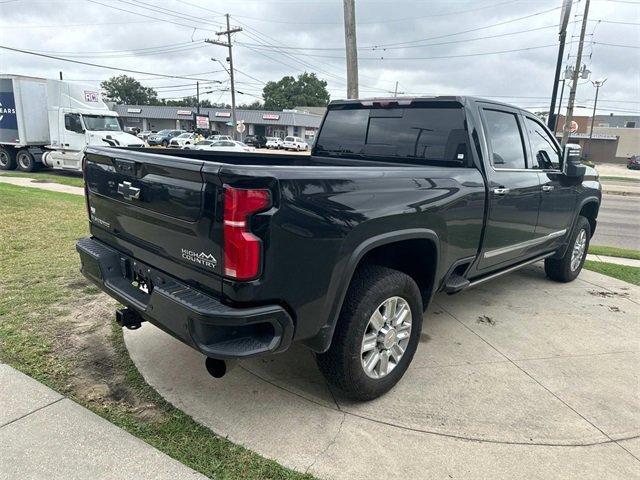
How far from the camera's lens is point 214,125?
79.3 metres

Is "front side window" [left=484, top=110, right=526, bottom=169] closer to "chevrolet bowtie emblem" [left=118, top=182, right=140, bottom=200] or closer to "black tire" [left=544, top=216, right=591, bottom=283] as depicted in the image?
"black tire" [left=544, top=216, right=591, bottom=283]

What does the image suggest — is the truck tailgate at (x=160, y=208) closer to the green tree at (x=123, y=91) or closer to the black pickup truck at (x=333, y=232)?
the black pickup truck at (x=333, y=232)

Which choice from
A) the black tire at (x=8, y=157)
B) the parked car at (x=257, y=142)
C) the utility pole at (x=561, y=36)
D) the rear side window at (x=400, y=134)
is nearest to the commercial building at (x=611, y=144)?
the parked car at (x=257, y=142)

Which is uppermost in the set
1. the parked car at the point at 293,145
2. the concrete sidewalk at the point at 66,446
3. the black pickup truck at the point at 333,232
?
the black pickup truck at the point at 333,232

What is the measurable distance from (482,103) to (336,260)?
2.22m

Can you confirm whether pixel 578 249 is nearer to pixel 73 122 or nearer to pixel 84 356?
pixel 84 356

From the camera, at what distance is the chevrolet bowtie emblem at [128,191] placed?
106 inches

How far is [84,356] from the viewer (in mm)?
3412

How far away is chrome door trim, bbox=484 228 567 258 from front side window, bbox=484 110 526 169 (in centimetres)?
71

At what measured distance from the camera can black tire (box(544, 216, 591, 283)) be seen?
555 cm

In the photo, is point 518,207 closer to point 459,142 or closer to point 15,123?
point 459,142

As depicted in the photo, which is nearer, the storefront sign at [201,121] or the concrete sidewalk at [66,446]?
the concrete sidewalk at [66,446]

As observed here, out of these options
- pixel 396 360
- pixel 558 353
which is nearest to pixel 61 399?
pixel 396 360

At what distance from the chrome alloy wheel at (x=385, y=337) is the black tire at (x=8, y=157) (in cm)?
2025
